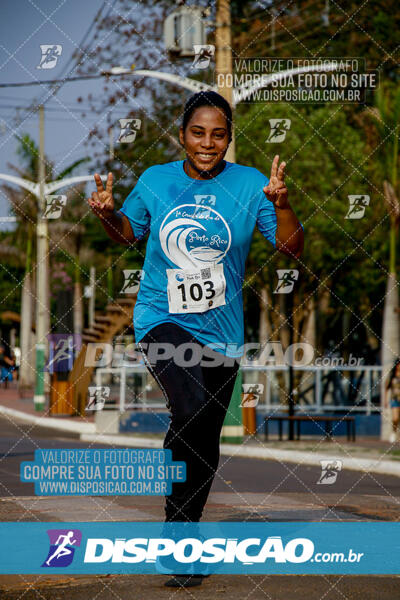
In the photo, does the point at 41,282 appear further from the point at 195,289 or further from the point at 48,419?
the point at 195,289

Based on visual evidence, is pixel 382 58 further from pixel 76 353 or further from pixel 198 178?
pixel 198 178

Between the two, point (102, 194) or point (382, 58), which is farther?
point (382, 58)

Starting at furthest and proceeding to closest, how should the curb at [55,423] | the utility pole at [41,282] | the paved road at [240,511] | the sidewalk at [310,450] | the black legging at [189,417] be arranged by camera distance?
1. the utility pole at [41,282]
2. the curb at [55,423]
3. the sidewalk at [310,450]
4. the black legging at [189,417]
5. the paved road at [240,511]

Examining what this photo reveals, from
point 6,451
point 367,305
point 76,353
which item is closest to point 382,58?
point 367,305

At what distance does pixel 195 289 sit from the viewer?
514 centimetres

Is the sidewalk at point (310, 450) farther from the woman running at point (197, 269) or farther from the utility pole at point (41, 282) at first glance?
the utility pole at point (41, 282)

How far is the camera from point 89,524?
6500mm

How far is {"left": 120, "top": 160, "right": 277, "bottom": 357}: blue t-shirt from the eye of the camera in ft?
17.2

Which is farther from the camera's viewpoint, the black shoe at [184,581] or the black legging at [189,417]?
the black legging at [189,417]

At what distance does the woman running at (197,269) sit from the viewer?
17.1 feet

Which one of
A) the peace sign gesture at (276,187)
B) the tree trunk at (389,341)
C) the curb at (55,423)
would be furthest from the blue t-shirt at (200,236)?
the curb at (55,423)

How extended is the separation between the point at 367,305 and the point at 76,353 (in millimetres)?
8718

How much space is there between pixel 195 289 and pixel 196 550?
3.87ft

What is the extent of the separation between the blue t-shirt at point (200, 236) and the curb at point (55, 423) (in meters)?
15.0
